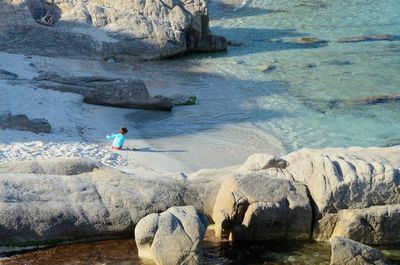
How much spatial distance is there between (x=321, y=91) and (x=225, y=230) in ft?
35.1

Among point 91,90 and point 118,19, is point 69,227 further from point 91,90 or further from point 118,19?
point 118,19

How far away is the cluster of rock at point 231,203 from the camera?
11617 millimetres

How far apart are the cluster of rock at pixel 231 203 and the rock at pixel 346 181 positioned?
15 mm

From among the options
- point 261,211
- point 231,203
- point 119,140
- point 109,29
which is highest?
point 109,29

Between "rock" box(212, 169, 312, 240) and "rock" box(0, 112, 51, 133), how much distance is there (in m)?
5.57

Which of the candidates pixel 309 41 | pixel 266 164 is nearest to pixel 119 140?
pixel 266 164

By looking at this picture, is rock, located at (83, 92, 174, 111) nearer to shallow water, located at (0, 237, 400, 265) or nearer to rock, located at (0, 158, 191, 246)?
rock, located at (0, 158, 191, 246)

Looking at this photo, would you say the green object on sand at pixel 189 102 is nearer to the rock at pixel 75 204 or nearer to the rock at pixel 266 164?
the rock at pixel 266 164

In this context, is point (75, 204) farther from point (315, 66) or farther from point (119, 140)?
point (315, 66)

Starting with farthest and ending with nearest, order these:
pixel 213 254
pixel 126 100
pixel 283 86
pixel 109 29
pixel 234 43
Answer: pixel 234 43, pixel 109 29, pixel 283 86, pixel 126 100, pixel 213 254

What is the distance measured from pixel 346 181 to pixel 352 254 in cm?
158

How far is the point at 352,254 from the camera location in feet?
35.2

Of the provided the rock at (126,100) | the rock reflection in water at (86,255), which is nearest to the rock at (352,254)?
the rock reflection in water at (86,255)

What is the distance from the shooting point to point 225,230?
11.9m
